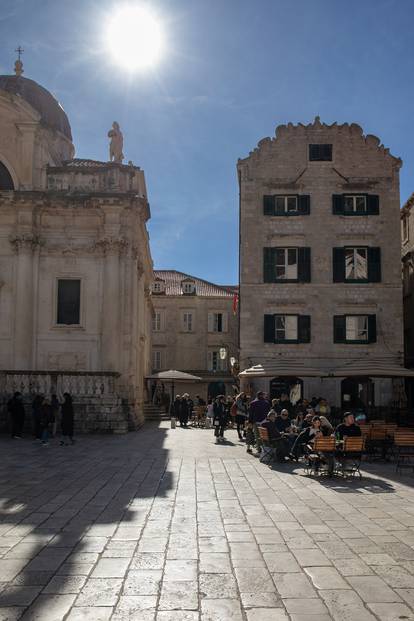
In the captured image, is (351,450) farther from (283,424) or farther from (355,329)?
(355,329)

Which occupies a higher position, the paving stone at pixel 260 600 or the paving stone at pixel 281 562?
the paving stone at pixel 260 600

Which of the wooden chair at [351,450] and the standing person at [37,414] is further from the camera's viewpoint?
the standing person at [37,414]

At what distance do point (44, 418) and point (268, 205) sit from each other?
17.8m

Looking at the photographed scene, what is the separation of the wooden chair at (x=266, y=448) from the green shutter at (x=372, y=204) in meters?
18.9

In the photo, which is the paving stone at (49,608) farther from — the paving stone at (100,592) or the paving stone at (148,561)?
the paving stone at (148,561)

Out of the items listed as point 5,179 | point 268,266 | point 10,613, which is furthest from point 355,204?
point 10,613

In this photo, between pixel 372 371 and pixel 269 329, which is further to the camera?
pixel 269 329

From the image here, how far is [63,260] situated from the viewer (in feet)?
90.0

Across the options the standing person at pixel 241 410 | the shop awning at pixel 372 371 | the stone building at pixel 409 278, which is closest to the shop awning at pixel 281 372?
the shop awning at pixel 372 371

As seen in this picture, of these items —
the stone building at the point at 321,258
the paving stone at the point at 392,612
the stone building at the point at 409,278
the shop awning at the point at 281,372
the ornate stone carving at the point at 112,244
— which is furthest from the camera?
the stone building at the point at 409,278

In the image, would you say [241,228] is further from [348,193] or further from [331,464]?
[331,464]

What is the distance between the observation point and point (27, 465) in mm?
14211

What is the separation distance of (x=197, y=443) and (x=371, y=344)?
13.6 metres

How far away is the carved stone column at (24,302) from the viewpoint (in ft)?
86.0
